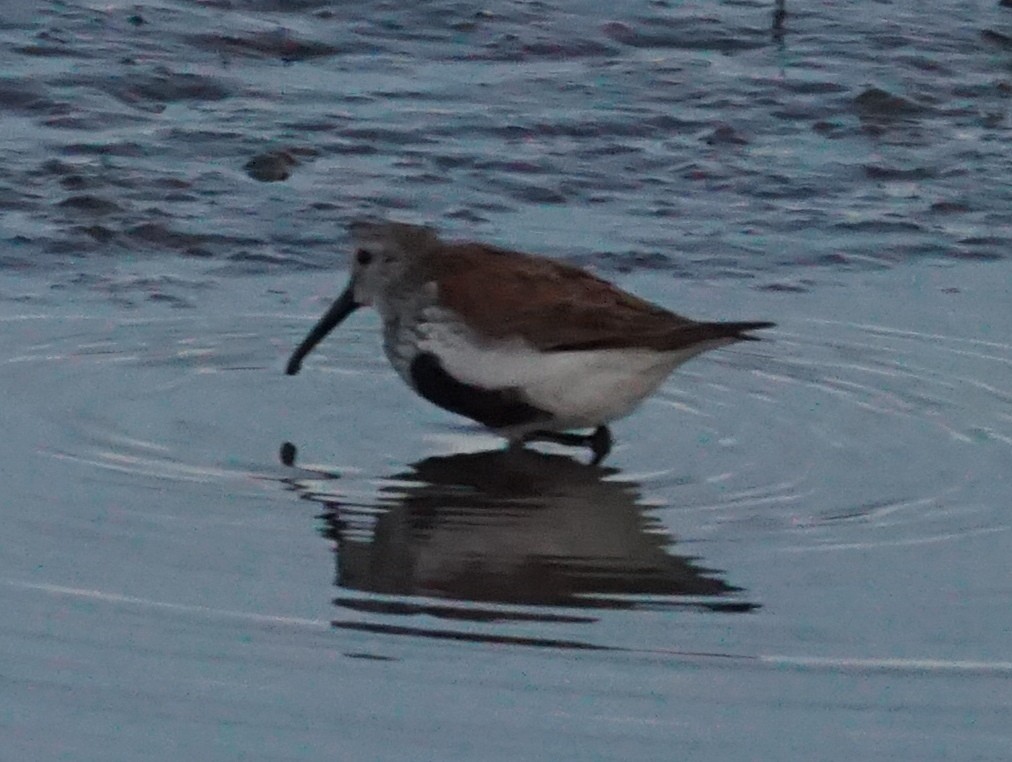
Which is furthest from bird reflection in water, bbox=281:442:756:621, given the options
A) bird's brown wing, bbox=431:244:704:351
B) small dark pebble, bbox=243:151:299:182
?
small dark pebble, bbox=243:151:299:182

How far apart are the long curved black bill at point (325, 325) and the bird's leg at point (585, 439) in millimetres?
700

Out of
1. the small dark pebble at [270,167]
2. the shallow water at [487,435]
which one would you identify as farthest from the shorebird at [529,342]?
the small dark pebble at [270,167]

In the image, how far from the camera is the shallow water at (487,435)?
4883 millimetres

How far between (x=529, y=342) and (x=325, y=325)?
2.66 ft

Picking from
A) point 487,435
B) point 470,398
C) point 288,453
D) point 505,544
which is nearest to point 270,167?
point 487,435

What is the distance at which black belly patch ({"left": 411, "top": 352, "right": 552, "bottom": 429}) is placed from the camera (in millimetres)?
6863

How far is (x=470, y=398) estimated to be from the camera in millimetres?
6895

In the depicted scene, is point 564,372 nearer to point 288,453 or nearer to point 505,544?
point 288,453

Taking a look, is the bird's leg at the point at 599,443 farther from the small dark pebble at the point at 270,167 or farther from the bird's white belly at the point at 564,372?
the small dark pebble at the point at 270,167

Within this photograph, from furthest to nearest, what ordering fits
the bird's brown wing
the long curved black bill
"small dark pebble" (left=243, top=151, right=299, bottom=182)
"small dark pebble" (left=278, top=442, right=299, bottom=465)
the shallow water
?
"small dark pebble" (left=243, top=151, right=299, bottom=182)
the long curved black bill
the bird's brown wing
"small dark pebble" (left=278, top=442, right=299, bottom=465)
the shallow water

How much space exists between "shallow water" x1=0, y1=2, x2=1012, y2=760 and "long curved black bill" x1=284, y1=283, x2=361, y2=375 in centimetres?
7

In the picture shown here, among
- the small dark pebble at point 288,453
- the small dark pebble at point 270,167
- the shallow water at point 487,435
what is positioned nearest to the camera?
the shallow water at point 487,435

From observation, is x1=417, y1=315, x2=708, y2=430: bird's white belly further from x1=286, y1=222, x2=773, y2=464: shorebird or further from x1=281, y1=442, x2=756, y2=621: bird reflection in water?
x1=281, y1=442, x2=756, y2=621: bird reflection in water

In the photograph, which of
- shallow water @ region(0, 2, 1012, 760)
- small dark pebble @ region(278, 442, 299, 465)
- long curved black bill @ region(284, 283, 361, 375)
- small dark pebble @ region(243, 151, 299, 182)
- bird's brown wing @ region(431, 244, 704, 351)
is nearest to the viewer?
shallow water @ region(0, 2, 1012, 760)
